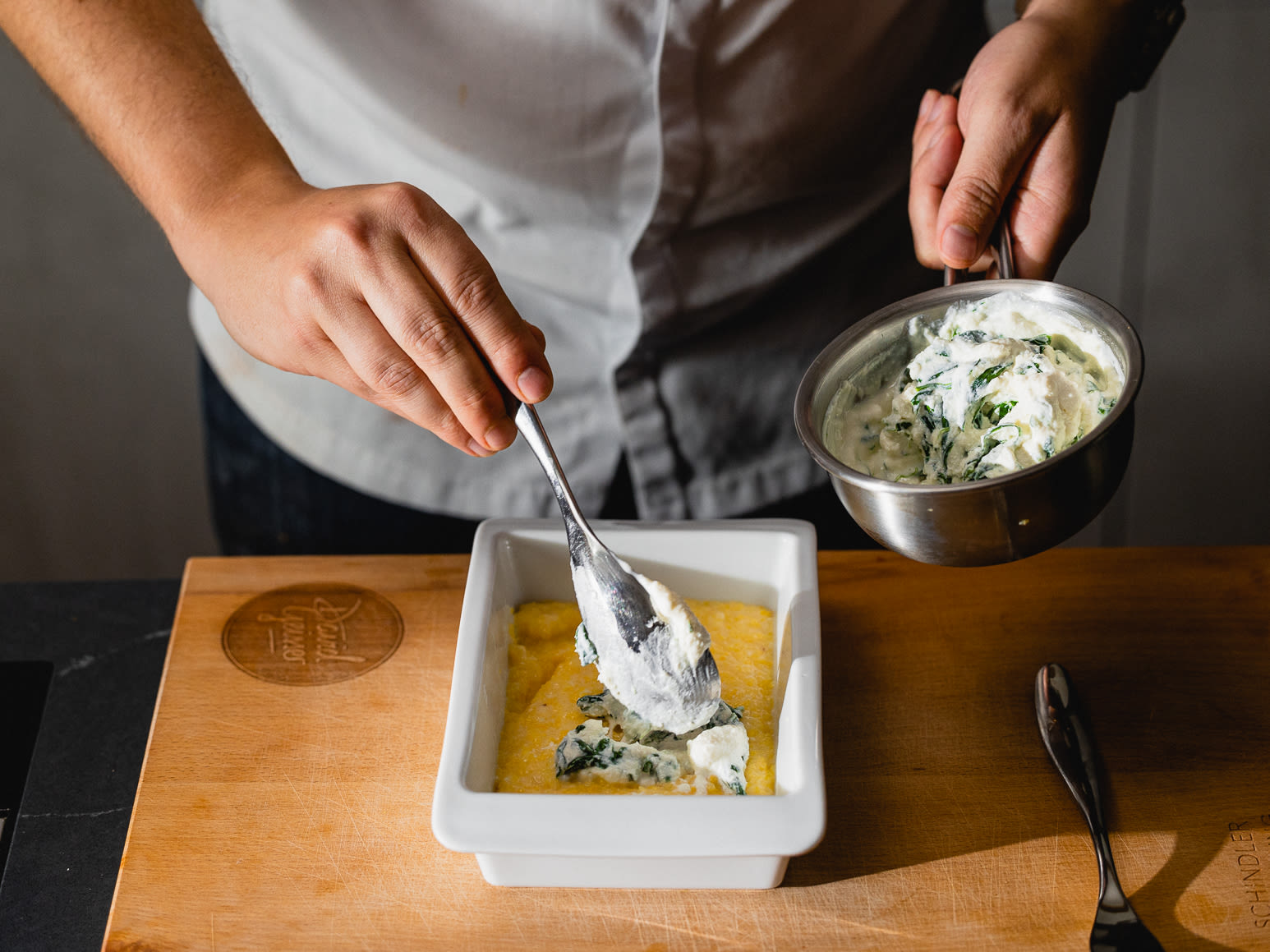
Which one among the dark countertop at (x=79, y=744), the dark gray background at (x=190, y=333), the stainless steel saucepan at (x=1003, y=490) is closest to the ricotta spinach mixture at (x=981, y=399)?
the stainless steel saucepan at (x=1003, y=490)

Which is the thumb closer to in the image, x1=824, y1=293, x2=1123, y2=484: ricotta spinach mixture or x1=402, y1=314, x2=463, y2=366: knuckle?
x1=824, y1=293, x2=1123, y2=484: ricotta spinach mixture

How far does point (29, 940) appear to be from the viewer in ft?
3.37

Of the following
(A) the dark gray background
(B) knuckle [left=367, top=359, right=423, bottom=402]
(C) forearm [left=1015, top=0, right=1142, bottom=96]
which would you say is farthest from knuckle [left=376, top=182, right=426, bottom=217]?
(A) the dark gray background

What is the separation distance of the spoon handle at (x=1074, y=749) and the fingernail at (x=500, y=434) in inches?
23.8

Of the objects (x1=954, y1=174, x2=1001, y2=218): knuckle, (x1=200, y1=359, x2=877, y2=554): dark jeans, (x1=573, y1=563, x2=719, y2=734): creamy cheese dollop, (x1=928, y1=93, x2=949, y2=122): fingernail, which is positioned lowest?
(x1=200, y1=359, x2=877, y2=554): dark jeans

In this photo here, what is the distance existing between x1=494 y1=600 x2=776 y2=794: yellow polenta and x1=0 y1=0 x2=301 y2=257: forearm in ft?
1.73

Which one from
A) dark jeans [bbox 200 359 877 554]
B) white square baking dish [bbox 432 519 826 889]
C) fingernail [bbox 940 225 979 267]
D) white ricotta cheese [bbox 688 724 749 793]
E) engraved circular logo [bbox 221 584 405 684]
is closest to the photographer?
white square baking dish [bbox 432 519 826 889]

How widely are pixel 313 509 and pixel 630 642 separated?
0.72m

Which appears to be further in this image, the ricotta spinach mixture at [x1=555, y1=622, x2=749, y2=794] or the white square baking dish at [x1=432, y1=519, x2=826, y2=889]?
the ricotta spinach mixture at [x1=555, y1=622, x2=749, y2=794]

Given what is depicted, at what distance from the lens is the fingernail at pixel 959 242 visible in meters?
1.14

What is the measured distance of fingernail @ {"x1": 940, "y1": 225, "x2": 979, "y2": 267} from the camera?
1143mm

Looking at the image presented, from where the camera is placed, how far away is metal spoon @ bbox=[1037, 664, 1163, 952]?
0.96m

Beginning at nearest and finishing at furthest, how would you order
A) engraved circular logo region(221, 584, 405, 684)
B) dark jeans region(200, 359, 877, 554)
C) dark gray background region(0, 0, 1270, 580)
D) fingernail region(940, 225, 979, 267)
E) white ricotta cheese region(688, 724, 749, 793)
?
white ricotta cheese region(688, 724, 749, 793) < fingernail region(940, 225, 979, 267) < engraved circular logo region(221, 584, 405, 684) < dark jeans region(200, 359, 877, 554) < dark gray background region(0, 0, 1270, 580)

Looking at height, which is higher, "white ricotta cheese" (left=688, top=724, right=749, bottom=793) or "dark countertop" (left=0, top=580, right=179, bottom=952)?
"white ricotta cheese" (left=688, top=724, right=749, bottom=793)
